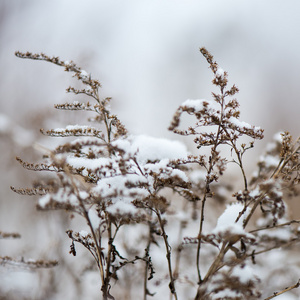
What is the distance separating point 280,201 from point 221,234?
0.22m

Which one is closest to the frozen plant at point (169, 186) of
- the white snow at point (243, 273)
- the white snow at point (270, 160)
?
the white snow at point (243, 273)

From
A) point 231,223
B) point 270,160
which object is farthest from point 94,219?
point 270,160

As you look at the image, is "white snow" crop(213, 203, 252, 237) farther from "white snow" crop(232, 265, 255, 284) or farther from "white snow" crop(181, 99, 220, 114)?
"white snow" crop(181, 99, 220, 114)

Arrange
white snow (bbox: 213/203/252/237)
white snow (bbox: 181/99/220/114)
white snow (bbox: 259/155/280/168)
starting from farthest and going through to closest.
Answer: white snow (bbox: 259/155/280/168), white snow (bbox: 181/99/220/114), white snow (bbox: 213/203/252/237)

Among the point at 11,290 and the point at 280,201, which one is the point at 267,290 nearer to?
the point at 280,201

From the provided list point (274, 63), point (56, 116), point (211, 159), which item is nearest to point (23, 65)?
point (56, 116)

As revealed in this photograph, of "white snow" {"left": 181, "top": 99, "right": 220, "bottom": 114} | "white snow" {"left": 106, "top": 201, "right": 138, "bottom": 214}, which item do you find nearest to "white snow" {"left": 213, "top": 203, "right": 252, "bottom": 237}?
"white snow" {"left": 106, "top": 201, "right": 138, "bottom": 214}

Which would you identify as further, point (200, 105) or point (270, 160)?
point (270, 160)

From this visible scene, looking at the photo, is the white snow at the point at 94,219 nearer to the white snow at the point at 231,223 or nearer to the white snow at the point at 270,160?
the white snow at the point at 231,223

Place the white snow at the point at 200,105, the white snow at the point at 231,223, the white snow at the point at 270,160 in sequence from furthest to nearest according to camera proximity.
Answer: the white snow at the point at 270,160, the white snow at the point at 200,105, the white snow at the point at 231,223

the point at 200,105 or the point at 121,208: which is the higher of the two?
the point at 200,105

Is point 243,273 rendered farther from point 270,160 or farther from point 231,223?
point 270,160

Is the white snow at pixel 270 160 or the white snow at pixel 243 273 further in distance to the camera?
the white snow at pixel 270 160

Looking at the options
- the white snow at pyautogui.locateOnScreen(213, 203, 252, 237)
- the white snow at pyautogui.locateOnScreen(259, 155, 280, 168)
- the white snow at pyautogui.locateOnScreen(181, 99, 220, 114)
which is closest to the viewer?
the white snow at pyautogui.locateOnScreen(213, 203, 252, 237)
